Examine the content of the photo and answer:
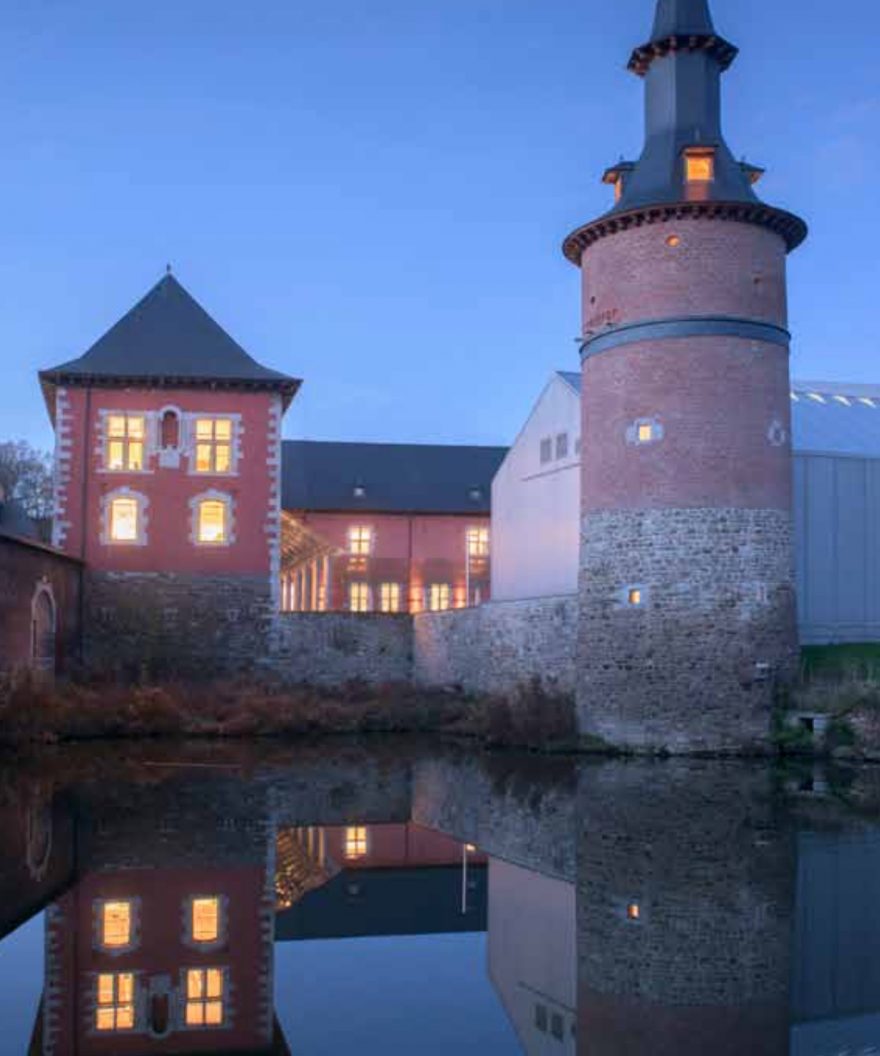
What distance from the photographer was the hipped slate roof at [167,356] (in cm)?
2994

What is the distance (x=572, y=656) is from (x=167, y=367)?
13.3 m

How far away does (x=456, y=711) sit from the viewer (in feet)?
89.2

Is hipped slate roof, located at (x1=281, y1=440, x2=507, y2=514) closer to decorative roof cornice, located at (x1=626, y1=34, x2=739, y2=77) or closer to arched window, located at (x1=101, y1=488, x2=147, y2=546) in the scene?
arched window, located at (x1=101, y1=488, x2=147, y2=546)

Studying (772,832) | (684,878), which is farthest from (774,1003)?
(772,832)

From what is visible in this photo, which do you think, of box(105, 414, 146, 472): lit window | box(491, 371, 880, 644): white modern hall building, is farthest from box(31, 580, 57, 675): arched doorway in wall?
box(491, 371, 880, 644): white modern hall building

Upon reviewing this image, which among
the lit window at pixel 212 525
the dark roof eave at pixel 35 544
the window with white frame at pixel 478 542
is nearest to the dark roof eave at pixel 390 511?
the window with white frame at pixel 478 542

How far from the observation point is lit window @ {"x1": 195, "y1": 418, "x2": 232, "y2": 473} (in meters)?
30.2

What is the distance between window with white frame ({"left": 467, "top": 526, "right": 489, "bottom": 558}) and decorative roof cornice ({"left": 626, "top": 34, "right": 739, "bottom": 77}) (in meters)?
23.5

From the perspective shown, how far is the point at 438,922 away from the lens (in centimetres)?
923

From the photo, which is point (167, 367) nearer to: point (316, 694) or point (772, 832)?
point (316, 694)

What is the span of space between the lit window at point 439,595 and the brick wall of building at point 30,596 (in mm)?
16946

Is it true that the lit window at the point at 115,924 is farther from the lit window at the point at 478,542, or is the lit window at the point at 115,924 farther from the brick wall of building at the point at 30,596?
the lit window at the point at 478,542

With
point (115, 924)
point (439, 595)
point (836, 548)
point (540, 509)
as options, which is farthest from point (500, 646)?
point (115, 924)

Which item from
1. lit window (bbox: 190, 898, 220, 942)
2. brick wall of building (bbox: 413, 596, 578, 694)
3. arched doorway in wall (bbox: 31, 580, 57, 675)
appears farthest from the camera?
arched doorway in wall (bbox: 31, 580, 57, 675)
